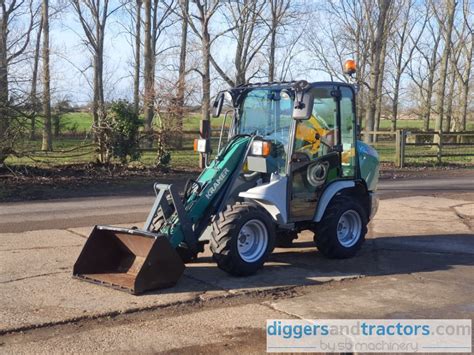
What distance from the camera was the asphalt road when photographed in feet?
35.0

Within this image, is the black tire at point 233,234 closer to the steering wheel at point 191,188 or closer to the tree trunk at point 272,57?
the steering wheel at point 191,188

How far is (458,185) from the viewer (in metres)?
18.7

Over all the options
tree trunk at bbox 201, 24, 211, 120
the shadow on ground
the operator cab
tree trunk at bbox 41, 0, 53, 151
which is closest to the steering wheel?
the operator cab

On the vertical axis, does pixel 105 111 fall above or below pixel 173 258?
above

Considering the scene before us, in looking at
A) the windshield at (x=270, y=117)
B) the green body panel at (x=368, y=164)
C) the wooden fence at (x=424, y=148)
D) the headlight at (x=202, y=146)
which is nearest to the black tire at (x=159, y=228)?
the headlight at (x=202, y=146)

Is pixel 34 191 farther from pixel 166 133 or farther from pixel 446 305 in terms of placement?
pixel 446 305

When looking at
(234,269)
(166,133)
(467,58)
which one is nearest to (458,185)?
(166,133)

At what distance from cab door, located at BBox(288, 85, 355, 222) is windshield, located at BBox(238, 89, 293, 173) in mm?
208

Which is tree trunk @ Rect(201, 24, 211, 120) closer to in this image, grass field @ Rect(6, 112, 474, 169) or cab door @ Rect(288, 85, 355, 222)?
grass field @ Rect(6, 112, 474, 169)

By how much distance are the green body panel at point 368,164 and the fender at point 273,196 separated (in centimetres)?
178

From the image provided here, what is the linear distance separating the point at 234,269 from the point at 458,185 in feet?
44.9

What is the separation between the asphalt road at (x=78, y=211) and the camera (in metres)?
10.7

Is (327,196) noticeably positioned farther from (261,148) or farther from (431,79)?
(431,79)

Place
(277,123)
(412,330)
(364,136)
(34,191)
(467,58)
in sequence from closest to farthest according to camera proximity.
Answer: (412,330), (277,123), (34,191), (364,136), (467,58)
